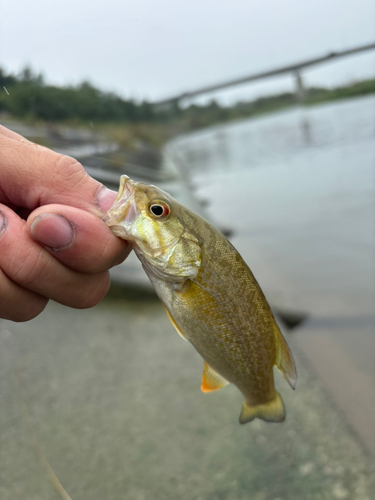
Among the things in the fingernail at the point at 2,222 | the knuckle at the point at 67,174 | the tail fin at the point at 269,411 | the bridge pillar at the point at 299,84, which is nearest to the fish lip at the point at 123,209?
the knuckle at the point at 67,174

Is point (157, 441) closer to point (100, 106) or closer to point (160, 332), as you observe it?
point (160, 332)

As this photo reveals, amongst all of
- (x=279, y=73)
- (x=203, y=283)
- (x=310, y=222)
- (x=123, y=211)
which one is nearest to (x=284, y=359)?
(x=203, y=283)

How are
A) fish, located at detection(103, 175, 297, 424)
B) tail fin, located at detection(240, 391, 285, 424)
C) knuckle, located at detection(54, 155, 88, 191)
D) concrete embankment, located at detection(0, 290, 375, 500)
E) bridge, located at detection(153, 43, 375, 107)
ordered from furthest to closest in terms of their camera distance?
bridge, located at detection(153, 43, 375, 107) → concrete embankment, located at detection(0, 290, 375, 500) → tail fin, located at detection(240, 391, 285, 424) → fish, located at detection(103, 175, 297, 424) → knuckle, located at detection(54, 155, 88, 191)

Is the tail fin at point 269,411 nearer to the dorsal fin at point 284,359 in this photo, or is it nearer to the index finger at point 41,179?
the dorsal fin at point 284,359

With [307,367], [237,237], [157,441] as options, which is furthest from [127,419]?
[237,237]

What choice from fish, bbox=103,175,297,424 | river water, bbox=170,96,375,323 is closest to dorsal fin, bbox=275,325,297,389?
A: fish, bbox=103,175,297,424

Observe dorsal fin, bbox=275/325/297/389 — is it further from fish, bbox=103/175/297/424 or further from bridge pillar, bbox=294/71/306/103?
bridge pillar, bbox=294/71/306/103
